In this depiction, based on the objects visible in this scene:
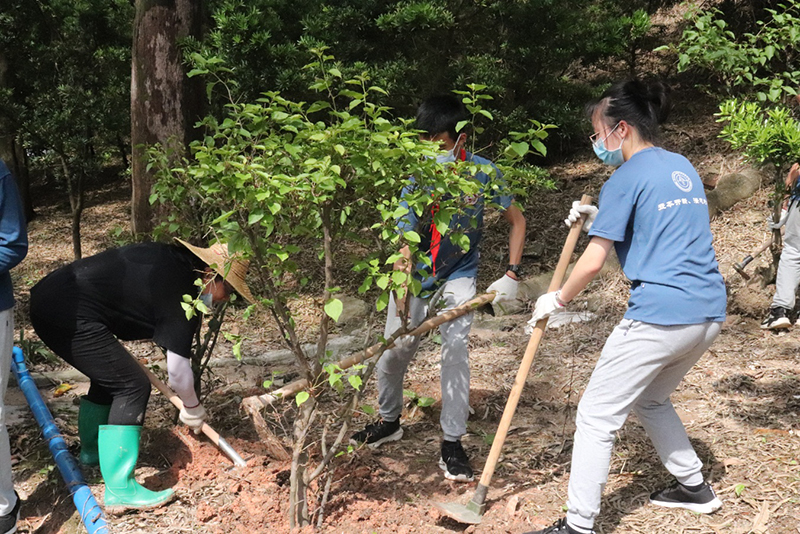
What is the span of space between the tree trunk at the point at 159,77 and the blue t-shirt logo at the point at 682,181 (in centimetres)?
428

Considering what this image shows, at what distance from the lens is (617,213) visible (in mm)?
2674

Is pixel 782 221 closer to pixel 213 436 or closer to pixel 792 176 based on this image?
pixel 792 176

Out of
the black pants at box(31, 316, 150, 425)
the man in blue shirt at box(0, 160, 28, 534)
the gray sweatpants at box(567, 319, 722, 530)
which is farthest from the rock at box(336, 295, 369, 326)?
the gray sweatpants at box(567, 319, 722, 530)

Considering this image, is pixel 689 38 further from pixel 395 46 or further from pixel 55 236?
pixel 55 236

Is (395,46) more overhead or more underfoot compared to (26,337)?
more overhead

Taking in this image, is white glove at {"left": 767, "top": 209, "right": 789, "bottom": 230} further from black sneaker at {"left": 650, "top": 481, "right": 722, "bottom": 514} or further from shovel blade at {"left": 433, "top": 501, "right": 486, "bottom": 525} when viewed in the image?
shovel blade at {"left": 433, "top": 501, "right": 486, "bottom": 525}

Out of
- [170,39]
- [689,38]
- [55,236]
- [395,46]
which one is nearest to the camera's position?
[689,38]

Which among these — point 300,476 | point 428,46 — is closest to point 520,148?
point 300,476

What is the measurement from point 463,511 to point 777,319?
11.5ft

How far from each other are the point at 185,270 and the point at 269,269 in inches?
23.7

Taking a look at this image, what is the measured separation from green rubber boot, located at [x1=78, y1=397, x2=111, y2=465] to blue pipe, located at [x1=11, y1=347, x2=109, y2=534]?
0.07m

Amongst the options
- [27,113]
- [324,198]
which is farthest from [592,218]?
[27,113]

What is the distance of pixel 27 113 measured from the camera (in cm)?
945

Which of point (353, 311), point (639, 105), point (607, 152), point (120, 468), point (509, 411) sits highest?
point (639, 105)
